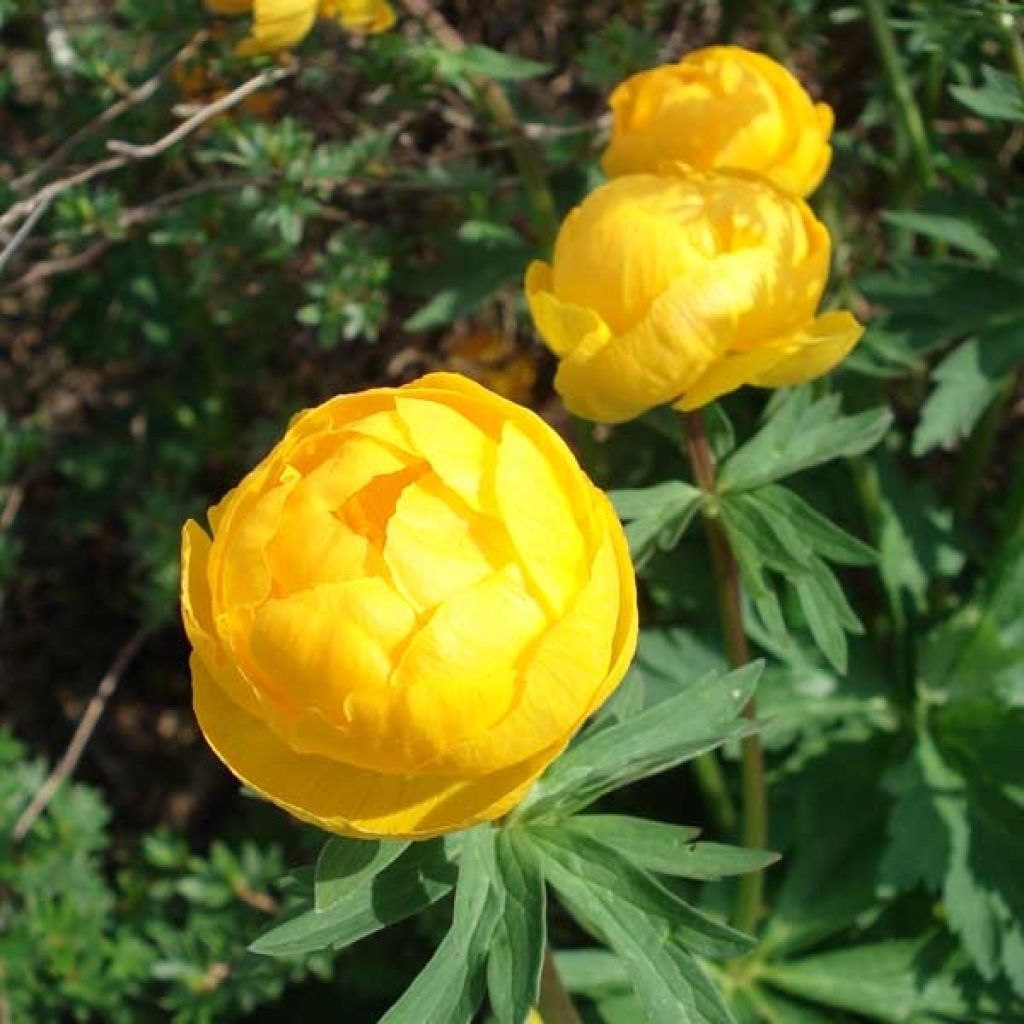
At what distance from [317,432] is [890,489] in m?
1.19

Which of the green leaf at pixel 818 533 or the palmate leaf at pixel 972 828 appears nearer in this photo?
the green leaf at pixel 818 533

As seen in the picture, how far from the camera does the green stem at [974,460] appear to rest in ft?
6.64

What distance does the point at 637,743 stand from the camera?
1190 mm

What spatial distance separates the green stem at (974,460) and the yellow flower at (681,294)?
0.84 m

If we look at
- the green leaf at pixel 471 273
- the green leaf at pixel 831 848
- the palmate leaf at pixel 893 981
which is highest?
the green leaf at pixel 471 273

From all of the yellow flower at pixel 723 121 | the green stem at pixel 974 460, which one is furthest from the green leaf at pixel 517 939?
the green stem at pixel 974 460

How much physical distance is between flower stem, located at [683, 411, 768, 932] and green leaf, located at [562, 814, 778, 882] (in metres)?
0.19

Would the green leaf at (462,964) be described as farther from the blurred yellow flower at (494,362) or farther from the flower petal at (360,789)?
the blurred yellow flower at (494,362)

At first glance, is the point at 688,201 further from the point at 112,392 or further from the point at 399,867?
the point at 112,392

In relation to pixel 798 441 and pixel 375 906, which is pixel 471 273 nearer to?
pixel 798 441

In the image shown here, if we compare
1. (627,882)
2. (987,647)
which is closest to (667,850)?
(627,882)

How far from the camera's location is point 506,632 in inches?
35.6

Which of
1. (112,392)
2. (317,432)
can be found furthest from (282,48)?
(112,392)

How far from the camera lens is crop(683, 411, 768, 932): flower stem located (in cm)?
138
